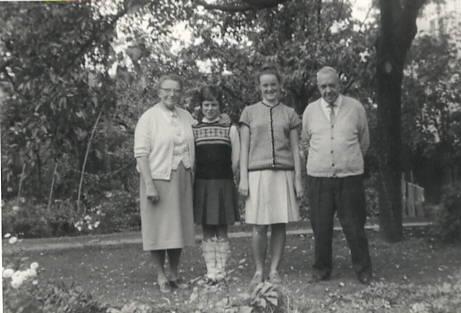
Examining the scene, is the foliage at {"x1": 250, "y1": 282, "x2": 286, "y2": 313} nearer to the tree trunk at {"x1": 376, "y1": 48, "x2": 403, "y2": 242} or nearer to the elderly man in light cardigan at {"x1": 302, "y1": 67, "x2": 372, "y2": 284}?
the elderly man in light cardigan at {"x1": 302, "y1": 67, "x2": 372, "y2": 284}

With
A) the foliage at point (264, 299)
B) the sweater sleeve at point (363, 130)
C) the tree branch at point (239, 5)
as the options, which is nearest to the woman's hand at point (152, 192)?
the foliage at point (264, 299)

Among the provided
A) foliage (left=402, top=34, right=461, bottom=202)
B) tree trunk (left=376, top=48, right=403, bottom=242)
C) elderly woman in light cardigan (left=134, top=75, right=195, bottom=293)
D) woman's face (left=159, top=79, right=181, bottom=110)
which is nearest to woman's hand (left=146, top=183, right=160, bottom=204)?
elderly woman in light cardigan (left=134, top=75, right=195, bottom=293)

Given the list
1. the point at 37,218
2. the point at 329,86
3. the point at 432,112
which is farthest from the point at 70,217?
the point at 432,112

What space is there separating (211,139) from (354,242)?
1.14m

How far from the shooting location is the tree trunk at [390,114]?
5.75 metres

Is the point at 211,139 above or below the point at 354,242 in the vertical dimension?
above

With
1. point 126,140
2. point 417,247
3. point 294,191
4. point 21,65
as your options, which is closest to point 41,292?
point 21,65

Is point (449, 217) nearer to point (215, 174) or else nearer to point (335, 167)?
point (335, 167)

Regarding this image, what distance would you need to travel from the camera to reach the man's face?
13.2 ft

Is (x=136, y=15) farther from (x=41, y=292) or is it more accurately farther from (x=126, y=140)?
(x=126, y=140)

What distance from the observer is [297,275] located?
4.42 m

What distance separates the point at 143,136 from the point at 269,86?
840 millimetres

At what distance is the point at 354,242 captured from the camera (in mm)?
4148

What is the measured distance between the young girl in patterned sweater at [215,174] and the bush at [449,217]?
7.94 ft
